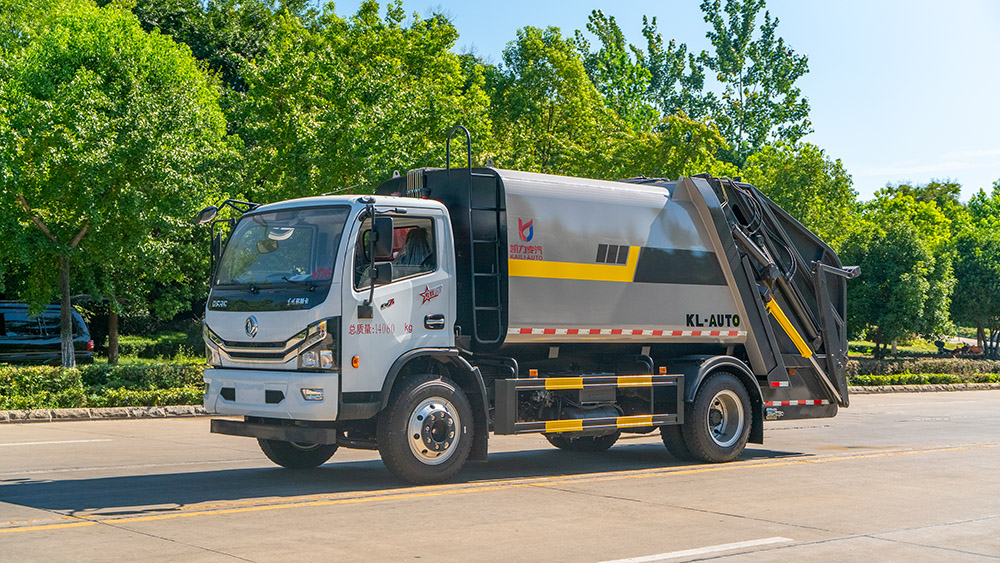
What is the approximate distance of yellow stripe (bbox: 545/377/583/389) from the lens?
38.4 ft

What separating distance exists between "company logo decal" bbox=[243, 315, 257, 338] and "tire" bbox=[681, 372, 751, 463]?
17.7 ft

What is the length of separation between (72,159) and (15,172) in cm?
161

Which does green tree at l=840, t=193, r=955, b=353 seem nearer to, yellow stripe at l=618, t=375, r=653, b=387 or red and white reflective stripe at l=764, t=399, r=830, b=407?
red and white reflective stripe at l=764, t=399, r=830, b=407

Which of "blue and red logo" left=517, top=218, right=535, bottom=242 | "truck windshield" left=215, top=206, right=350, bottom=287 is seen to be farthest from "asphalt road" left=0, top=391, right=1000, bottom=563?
"blue and red logo" left=517, top=218, right=535, bottom=242

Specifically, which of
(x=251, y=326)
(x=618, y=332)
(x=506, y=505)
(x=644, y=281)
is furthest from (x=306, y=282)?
(x=644, y=281)

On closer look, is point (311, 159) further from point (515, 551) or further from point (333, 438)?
point (515, 551)

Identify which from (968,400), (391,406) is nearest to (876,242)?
(968,400)

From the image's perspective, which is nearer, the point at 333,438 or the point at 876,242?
the point at 333,438

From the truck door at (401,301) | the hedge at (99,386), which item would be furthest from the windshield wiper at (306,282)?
the hedge at (99,386)

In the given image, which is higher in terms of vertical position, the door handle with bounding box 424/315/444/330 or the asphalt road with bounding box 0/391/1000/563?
the door handle with bounding box 424/315/444/330

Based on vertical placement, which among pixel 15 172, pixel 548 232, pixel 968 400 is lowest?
pixel 968 400

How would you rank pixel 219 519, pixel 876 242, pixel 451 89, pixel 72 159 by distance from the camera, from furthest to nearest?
pixel 876 242 < pixel 451 89 < pixel 72 159 < pixel 219 519

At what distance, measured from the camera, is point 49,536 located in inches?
304

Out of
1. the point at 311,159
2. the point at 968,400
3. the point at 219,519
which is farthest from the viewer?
the point at 968,400
